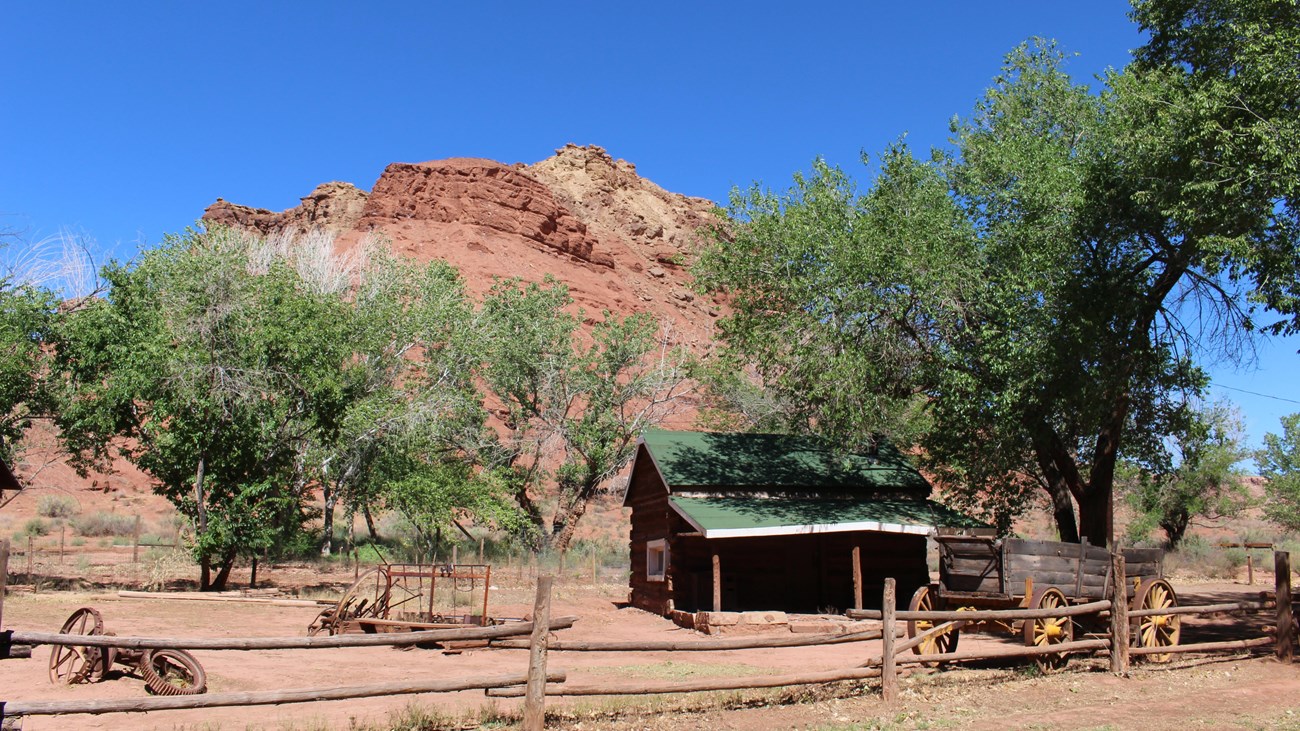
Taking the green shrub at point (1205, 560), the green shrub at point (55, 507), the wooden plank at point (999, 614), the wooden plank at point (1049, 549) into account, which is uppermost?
the wooden plank at point (1049, 549)

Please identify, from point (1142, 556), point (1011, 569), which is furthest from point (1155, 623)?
point (1011, 569)

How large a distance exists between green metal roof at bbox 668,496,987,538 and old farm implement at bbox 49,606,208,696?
30.1ft

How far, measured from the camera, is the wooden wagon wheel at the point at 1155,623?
37.8 ft

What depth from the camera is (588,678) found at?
11.2 m

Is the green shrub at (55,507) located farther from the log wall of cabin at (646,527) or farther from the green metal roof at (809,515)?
the green metal roof at (809,515)

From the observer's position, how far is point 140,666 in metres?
9.74

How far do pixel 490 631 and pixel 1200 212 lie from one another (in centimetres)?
1106

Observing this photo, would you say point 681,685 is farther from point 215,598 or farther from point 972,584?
point 215,598

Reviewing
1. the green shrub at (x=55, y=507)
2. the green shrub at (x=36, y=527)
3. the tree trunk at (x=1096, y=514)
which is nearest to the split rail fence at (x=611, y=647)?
the tree trunk at (x=1096, y=514)

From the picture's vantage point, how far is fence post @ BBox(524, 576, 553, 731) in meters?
7.64

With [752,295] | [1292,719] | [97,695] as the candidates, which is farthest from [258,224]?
[1292,719]

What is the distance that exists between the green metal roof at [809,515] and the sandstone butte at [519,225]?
173 ft

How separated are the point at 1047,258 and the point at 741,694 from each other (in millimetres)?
9459

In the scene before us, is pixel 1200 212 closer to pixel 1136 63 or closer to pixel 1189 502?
pixel 1136 63
